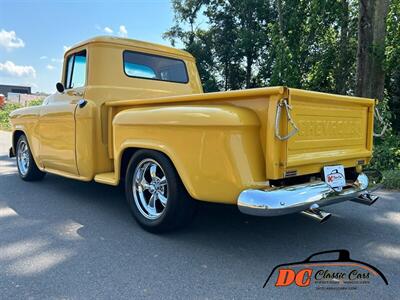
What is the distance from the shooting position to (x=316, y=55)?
14039mm

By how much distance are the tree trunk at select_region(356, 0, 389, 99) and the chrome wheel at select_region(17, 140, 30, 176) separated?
7362 millimetres

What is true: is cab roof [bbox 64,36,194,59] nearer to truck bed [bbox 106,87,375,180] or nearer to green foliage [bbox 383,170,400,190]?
truck bed [bbox 106,87,375,180]

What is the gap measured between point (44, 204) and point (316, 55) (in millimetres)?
12092

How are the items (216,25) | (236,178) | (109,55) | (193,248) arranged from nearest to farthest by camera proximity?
(236,178) → (193,248) → (109,55) → (216,25)

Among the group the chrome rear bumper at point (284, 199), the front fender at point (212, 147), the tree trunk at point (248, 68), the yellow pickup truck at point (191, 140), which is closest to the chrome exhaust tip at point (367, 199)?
the yellow pickup truck at point (191, 140)

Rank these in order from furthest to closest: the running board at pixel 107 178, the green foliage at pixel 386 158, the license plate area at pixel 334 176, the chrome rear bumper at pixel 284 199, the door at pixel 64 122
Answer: the green foliage at pixel 386 158 → the door at pixel 64 122 → the running board at pixel 107 178 → the license plate area at pixel 334 176 → the chrome rear bumper at pixel 284 199

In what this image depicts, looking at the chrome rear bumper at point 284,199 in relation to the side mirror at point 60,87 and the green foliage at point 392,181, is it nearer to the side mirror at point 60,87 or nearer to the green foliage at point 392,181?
the green foliage at point 392,181

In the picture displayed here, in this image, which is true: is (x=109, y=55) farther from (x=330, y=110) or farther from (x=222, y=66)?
(x=222, y=66)

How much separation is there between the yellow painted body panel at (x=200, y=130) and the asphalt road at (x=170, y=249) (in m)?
0.54

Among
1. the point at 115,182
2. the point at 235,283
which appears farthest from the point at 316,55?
the point at 235,283

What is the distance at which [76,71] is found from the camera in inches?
195

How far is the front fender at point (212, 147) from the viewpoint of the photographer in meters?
2.82

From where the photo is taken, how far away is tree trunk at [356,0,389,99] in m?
8.84

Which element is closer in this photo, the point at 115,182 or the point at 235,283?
the point at 235,283
